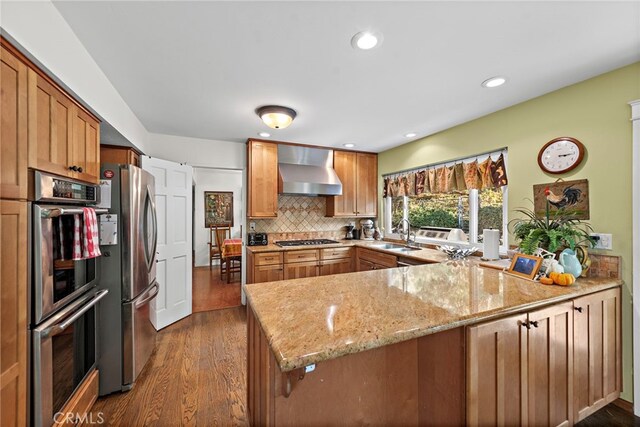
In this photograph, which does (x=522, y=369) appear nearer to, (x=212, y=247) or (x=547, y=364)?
(x=547, y=364)

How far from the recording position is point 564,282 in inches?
62.2

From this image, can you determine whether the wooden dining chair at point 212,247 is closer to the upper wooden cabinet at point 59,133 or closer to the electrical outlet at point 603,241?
the upper wooden cabinet at point 59,133

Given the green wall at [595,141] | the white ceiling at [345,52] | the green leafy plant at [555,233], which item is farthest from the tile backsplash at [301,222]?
the green leafy plant at [555,233]

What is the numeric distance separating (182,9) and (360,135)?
241cm

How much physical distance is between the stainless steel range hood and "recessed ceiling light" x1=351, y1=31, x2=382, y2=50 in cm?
216

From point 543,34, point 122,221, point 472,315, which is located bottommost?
point 472,315

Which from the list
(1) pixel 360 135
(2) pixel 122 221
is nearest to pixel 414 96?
(1) pixel 360 135

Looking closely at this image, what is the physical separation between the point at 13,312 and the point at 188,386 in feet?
4.59

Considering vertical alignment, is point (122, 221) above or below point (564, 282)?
above

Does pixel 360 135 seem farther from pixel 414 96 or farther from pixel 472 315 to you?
pixel 472 315

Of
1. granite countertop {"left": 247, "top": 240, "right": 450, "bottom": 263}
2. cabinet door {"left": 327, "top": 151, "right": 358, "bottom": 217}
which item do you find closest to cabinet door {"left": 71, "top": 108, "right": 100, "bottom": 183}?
granite countertop {"left": 247, "top": 240, "right": 450, "bottom": 263}

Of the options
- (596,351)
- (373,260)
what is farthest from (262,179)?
(596,351)

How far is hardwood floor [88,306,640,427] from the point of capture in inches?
67.2

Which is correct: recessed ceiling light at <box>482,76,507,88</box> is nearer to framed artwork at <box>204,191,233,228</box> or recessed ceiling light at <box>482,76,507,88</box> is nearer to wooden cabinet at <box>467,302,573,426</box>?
wooden cabinet at <box>467,302,573,426</box>
